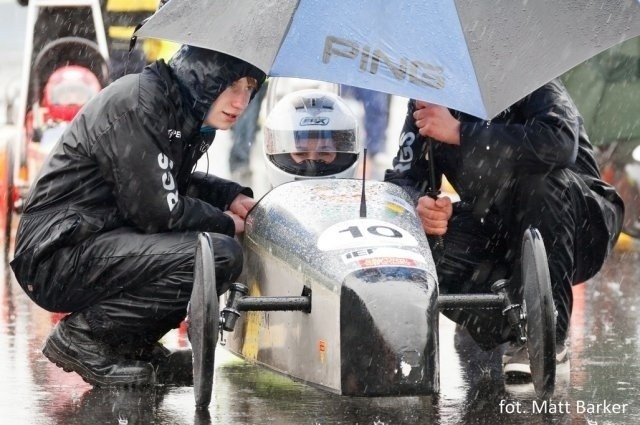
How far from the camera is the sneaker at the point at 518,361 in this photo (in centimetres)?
645

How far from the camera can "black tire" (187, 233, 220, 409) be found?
5.42 m

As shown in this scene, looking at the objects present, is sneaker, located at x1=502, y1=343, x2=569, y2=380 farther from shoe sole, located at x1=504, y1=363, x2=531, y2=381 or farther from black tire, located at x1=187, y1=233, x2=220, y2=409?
black tire, located at x1=187, y1=233, x2=220, y2=409

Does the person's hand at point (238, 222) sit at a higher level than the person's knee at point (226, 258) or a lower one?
higher

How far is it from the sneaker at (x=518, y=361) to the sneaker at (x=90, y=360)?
1544 mm

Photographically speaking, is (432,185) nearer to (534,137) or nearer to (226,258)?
(534,137)

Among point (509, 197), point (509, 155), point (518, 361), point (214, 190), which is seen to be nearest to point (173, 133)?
point (214, 190)

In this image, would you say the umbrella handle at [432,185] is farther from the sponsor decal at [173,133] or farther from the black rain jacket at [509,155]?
the sponsor decal at [173,133]

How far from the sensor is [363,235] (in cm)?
566

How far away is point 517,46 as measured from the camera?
572 cm

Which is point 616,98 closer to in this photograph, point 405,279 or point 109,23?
point 109,23

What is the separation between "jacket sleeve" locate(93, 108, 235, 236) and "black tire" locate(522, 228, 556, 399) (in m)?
1.47

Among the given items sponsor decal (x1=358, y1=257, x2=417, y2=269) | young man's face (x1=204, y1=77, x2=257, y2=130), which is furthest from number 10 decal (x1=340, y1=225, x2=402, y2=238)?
young man's face (x1=204, y1=77, x2=257, y2=130)

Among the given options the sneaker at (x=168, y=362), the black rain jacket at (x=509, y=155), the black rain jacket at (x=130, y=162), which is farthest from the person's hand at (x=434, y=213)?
the sneaker at (x=168, y=362)

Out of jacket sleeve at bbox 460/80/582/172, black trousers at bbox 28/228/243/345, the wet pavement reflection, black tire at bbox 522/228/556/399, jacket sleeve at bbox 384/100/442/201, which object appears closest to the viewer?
black tire at bbox 522/228/556/399
